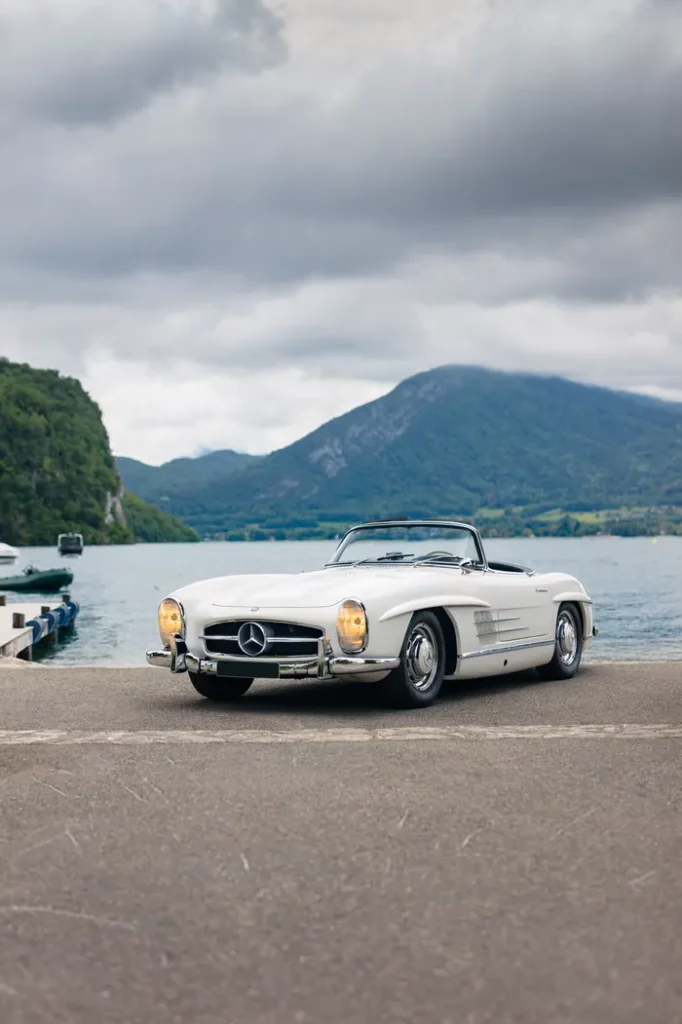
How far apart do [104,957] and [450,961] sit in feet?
3.44

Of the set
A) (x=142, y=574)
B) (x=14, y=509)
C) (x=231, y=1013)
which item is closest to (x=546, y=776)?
(x=231, y=1013)

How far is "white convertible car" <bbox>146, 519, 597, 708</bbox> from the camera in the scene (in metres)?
9.67

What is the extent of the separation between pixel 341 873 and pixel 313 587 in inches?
209

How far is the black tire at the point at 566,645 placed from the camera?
12289mm

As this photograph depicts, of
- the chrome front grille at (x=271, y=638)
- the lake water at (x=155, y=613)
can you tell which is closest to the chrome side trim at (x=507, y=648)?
the chrome front grille at (x=271, y=638)

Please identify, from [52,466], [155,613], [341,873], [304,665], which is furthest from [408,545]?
[52,466]

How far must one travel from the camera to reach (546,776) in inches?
271

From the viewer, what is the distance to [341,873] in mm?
4879

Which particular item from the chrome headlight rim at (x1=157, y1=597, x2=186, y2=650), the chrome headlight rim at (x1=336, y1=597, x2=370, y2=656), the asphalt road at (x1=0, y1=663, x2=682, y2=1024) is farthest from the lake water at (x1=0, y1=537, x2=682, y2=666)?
the asphalt road at (x1=0, y1=663, x2=682, y2=1024)

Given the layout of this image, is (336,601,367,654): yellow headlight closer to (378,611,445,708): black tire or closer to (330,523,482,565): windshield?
(378,611,445,708): black tire

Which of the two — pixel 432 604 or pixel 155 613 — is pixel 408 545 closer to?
pixel 432 604

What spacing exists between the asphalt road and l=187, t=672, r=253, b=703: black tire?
1742 mm

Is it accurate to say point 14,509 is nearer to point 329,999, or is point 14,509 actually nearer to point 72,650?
point 72,650

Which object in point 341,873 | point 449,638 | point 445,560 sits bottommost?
point 341,873
